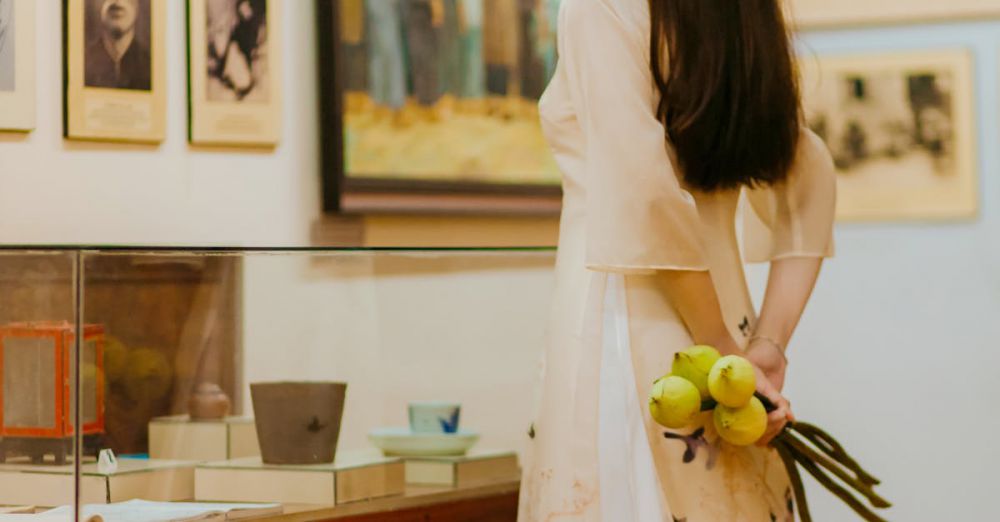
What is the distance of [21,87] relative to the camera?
8.18 ft

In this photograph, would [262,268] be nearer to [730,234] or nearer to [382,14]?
[730,234]

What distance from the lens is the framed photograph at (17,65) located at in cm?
246

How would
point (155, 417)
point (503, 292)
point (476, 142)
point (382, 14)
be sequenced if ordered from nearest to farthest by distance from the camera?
point (155, 417), point (503, 292), point (382, 14), point (476, 142)

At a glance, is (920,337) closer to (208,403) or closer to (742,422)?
(742,422)

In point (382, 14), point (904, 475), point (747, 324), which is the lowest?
point (904, 475)

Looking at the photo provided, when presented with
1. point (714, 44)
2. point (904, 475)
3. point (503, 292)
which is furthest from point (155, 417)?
point (904, 475)

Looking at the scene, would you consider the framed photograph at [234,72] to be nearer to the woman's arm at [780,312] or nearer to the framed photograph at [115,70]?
the framed photograph at [115,70]

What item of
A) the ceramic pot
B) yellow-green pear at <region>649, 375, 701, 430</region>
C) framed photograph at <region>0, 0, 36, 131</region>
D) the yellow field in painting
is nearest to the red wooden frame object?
the ceramic pot

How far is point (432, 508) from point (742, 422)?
76 centimetres

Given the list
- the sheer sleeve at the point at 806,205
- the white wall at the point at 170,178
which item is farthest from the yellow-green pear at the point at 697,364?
the white wall at the point at 170,178

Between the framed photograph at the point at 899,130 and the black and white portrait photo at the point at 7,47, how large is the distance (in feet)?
8.63

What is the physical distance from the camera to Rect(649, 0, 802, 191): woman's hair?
2.15 meters

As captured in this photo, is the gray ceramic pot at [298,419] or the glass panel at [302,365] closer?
the glass panel at [302,365]

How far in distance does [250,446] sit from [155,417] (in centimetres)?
17
